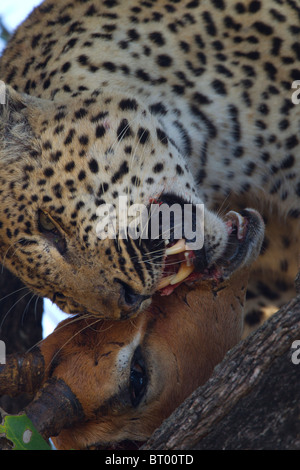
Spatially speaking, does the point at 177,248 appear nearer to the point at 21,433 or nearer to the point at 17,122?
the point at 17,122

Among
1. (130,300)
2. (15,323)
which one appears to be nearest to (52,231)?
(130,300)

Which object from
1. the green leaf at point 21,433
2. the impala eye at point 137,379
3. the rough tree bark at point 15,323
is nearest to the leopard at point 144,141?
the impala eye at point 137,379

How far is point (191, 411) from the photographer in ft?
10.1

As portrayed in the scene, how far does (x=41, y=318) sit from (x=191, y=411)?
2.86m

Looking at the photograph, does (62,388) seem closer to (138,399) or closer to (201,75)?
(138,399)

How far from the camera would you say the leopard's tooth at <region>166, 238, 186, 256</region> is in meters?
4.00

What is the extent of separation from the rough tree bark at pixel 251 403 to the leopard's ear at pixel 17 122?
6.07 feet

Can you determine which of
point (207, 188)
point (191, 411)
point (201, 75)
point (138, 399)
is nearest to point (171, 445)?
point (191, 411)

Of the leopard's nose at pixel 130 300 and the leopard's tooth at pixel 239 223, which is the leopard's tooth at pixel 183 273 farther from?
the leopard's tooth at pixel 239 223

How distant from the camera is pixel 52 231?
411 cm

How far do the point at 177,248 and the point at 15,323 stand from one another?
1.97 m

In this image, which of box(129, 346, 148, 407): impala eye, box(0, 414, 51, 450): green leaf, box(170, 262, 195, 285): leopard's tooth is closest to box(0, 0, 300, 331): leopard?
box(170, 262, 195, 285): leopard's tooth

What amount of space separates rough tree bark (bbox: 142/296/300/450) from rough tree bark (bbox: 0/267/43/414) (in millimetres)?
2505

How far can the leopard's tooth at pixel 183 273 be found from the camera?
408 cm
